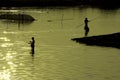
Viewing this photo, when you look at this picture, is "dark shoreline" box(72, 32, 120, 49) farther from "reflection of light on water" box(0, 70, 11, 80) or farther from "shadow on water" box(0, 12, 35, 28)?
"shadow on water" box(0, 12, 35, 28)

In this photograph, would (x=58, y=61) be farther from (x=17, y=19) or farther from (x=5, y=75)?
(x=17, y=19)

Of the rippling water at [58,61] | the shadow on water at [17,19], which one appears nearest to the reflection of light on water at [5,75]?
the rippling water at [58,61]

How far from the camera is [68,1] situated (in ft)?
618

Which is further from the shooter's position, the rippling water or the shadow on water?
the shadow on water

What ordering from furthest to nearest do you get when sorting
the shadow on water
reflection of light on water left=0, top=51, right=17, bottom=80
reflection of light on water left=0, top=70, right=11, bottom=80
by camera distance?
the shadow on water → reflection of light on water left=0, top=51, right=17, bottom=80 → reflection of light on water left=0, top=70, right=11, bottom=80

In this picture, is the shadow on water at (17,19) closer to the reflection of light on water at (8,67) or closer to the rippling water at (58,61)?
the rippling water at (58,61)

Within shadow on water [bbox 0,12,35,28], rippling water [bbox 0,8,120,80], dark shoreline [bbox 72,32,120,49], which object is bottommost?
rippling water [bbox 0,8,120,80]

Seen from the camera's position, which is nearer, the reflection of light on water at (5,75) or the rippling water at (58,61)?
the reflection of light on water at (5,75)

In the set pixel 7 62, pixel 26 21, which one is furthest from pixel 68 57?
pixel 26 21

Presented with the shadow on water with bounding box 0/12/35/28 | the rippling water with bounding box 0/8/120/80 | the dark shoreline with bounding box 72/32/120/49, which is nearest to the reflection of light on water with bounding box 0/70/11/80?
the rippling water with bounding box 0/8/120/80

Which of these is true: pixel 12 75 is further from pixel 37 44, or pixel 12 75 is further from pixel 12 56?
pixel 37 44

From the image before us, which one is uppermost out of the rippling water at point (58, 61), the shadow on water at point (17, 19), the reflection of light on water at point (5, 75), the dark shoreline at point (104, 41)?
the shadow on water at point (17, 19)

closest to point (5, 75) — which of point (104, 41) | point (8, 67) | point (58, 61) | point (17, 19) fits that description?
point (8, 67)

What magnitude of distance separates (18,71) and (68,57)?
703 cm
